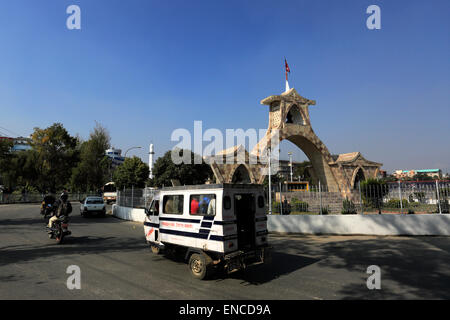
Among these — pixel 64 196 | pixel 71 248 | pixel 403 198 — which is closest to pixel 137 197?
pixel 64 196

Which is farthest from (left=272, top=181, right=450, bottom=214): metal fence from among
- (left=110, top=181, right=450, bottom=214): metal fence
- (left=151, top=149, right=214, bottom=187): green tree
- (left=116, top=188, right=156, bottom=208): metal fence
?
(left=151, top=149, right=214, bottom=187): green tree

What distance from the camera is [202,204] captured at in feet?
20.5

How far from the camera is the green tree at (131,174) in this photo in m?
45.1

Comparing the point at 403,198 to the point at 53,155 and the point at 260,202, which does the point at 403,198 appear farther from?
the point at 53,155

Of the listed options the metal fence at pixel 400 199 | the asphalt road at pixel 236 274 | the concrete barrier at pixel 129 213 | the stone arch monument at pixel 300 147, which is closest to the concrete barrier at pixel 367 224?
the metal fence at pixel 400 199

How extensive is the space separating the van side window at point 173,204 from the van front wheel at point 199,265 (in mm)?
1282

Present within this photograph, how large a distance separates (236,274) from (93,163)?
4878cm

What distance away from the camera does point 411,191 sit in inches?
483

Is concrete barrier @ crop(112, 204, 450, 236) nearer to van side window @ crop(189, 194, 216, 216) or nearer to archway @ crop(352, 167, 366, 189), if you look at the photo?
van side window @ crop(189, 194, 216, 216)

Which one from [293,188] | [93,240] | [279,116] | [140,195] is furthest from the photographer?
[293,188]

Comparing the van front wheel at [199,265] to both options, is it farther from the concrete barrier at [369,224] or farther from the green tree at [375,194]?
the green tree at [375,194]

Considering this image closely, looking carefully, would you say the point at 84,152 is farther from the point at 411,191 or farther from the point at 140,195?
the point at 411,191

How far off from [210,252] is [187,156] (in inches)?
1764
